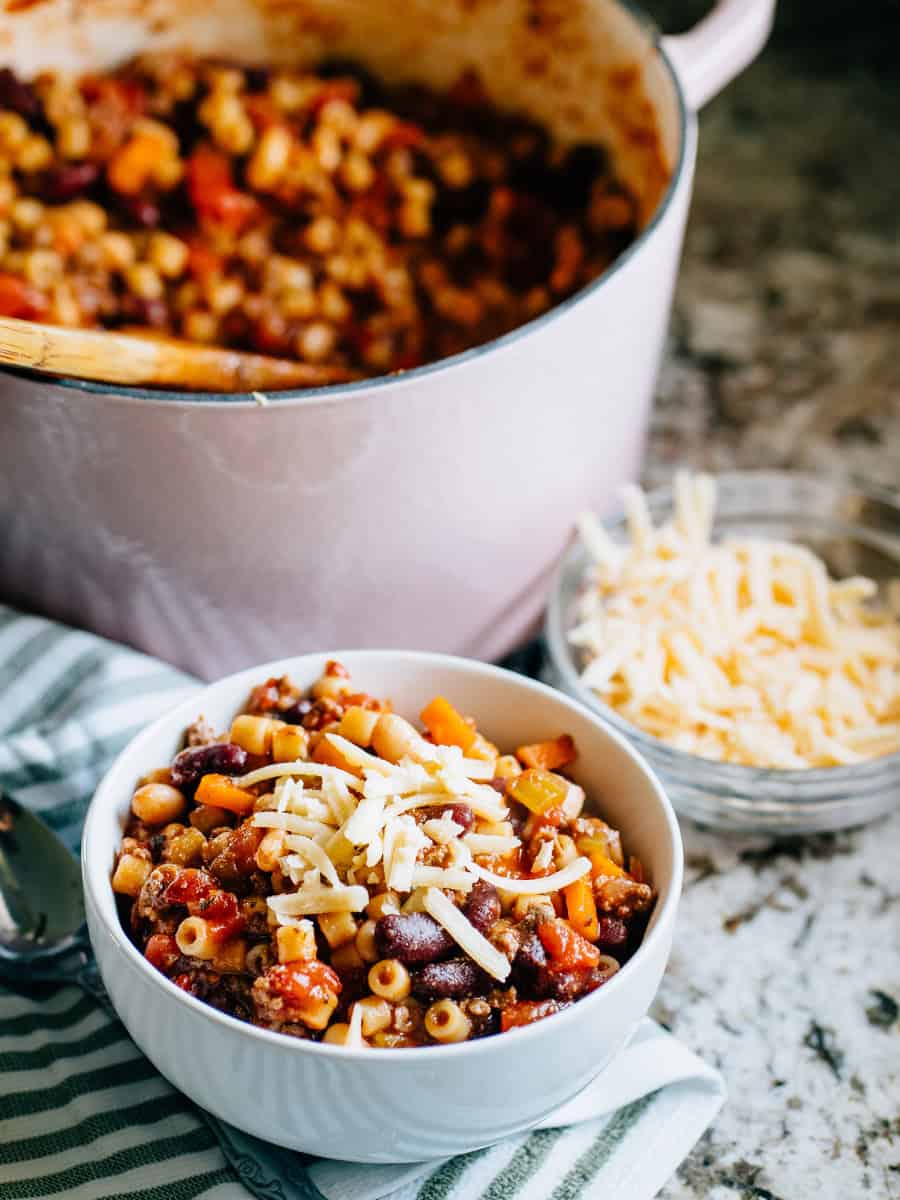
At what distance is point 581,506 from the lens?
1.33 metres

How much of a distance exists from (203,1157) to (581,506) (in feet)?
2.24

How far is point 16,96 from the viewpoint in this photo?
1.50m

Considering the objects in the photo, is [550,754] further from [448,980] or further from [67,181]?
[67,181]

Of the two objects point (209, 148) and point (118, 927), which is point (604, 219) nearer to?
point (209, 148)

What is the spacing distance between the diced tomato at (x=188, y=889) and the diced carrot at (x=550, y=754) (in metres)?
0.26

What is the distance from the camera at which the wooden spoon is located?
1.02 metres

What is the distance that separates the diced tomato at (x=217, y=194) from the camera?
1536mm

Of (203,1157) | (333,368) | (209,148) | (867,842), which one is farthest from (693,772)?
(209,148)

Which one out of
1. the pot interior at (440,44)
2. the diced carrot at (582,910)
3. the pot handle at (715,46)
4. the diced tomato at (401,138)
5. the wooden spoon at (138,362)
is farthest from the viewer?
the diced tomato at (401,138)

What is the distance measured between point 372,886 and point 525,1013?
13 centimetres

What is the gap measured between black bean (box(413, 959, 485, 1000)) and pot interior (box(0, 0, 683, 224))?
0.88 metres

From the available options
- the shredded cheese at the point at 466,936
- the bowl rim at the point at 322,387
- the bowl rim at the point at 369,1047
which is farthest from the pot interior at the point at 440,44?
the shredded cheese at the point at 466,936

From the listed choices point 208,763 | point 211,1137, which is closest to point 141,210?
point 208,763

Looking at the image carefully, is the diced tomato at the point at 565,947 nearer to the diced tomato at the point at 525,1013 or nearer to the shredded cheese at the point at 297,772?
the diced tomato at the point at 525,1013
